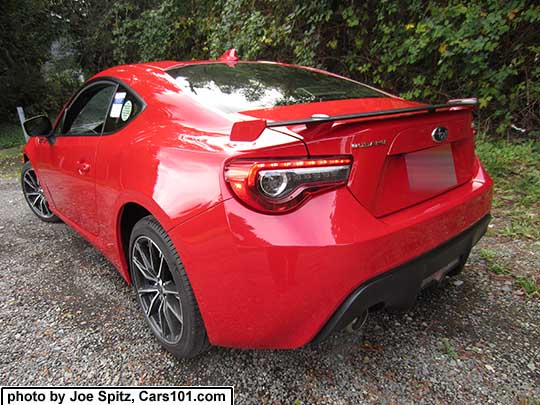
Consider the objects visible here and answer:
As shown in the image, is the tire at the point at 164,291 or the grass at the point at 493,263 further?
the grass at the point at 493,263

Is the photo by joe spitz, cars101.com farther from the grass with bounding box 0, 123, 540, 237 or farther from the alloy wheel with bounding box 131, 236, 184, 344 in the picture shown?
the grass with bounding box 0, 123, 540, 237

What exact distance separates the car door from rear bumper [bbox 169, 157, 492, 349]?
114 cm

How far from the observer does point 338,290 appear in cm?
129

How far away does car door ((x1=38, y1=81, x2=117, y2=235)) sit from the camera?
2.27 meters

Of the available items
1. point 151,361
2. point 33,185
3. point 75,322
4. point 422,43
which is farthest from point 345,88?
point 33,185

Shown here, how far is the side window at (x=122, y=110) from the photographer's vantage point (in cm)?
200

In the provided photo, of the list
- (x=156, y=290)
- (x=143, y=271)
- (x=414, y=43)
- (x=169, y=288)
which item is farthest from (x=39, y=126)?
(x=414, y=43)

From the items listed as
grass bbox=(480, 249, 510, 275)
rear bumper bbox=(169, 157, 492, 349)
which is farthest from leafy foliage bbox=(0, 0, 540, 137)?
rear bumper bbox=(169, 157, 492, 349)

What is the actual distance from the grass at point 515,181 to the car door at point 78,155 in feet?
9.77

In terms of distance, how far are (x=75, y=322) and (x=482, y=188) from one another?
2344 millimetres

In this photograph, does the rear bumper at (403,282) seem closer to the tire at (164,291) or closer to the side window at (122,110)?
the tire at (164,291)

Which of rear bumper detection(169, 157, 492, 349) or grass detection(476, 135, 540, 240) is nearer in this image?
rear bumper detection(169, 157, 492, 349)

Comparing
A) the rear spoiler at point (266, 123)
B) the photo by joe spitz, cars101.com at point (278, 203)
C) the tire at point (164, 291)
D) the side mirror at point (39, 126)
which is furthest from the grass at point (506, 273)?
the side mirror at point (39, 126)

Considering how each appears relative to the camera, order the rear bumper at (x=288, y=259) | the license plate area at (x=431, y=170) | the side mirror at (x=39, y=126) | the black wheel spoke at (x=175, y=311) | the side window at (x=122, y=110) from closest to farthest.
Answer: the rear bumper at (x=288, y=259) < the license plate area at (x=431, y=170) < the black wheel spoke at (x=175, y=311) < the side window at (x=122, y=110) < the side mirror at (x=39, y=126)
